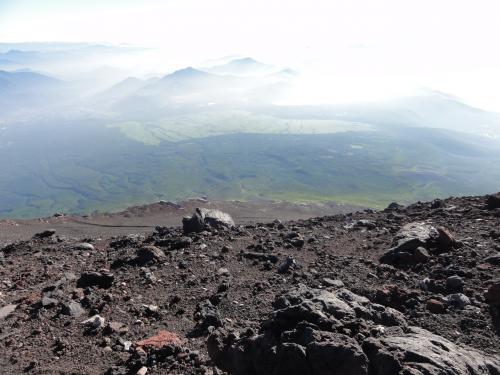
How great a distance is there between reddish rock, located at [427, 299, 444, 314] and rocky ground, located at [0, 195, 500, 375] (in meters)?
0.03

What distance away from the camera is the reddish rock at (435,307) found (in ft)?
31.5

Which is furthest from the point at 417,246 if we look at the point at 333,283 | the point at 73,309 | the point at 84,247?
the point at 84,247

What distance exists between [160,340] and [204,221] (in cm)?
1052

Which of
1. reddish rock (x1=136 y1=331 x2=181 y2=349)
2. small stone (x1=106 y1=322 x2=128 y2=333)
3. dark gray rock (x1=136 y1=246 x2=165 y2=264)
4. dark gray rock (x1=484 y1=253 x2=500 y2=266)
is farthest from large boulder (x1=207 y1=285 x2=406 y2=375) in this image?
dark gray rock (x1=136 y1=246 x2=165 y2=264)

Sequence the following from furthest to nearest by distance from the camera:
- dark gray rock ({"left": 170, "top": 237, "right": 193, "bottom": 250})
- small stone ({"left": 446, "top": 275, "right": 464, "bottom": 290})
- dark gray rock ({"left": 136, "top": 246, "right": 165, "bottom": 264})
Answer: dark gray rock ({"left": 170, "top": 237, "right": 193, "bottom": 250}) → dark gray rock ({"left": 136, "top": 246, "right": 165, "bottom": 264}) → small stone ({"left": 446, "top": 275, "right": 464, "bottom": 290})

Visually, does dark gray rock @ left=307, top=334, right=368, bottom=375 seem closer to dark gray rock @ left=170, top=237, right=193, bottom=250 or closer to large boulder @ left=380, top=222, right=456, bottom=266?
large boulder @ left=380, top=222, right=456, bottom=266

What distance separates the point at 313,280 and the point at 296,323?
210 inches

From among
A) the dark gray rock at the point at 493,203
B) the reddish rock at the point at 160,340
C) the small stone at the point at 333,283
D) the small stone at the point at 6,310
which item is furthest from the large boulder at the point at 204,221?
the dark gray rock at the point at 493,203

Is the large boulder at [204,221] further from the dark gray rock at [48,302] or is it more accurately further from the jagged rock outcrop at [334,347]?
the jagged rock outcrop at [334,347]

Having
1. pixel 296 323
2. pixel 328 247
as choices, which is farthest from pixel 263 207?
pixel 296 323

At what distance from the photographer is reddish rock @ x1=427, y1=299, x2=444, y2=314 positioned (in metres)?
9.60

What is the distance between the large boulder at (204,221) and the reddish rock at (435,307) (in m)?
11.2

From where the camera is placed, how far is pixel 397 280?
11.8 meters

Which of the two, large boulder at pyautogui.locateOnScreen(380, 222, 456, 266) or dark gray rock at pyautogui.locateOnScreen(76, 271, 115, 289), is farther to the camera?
large boulder at pyautogui.locateOnScreen(380, 222, 456, 266)
